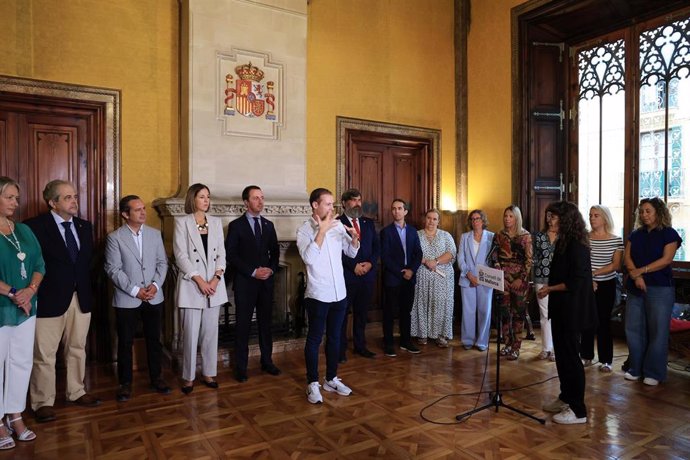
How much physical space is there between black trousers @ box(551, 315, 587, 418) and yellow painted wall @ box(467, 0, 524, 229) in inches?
129

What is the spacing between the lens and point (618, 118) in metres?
5.77

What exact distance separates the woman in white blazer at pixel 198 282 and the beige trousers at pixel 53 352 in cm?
72

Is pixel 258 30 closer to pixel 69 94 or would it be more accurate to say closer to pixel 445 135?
pixel 69 94

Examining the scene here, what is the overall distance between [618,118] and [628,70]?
532 mm

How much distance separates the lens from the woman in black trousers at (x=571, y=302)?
10.3 feet

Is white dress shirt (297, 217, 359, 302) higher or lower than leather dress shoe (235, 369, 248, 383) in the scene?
higher

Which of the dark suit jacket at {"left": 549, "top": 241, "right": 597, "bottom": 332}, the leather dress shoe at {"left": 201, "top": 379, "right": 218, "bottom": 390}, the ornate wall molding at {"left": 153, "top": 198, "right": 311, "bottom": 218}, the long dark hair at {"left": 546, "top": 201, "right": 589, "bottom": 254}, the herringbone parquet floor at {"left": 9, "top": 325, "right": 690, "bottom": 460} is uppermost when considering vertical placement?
the ornate wall molding at {"left": 153, "top": 198, "right": 311, "bottom": 218}

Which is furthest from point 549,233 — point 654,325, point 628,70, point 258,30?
point 258,30

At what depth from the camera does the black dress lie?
3.12 m

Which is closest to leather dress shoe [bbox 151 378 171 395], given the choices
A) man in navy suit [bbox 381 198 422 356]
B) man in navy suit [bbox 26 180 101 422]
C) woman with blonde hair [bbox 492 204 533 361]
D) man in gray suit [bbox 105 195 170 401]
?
man in gray suit [bbox 105 195 170 401]

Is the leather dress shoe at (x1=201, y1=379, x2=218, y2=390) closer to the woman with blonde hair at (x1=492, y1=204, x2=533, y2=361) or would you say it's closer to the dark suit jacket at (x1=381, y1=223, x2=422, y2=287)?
the dark suit jacket at (x1=381, y1=223, x2=422, y2=287)

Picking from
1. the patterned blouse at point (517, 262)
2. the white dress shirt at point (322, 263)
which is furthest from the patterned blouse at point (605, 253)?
the white dress shirt at point (322, 263)

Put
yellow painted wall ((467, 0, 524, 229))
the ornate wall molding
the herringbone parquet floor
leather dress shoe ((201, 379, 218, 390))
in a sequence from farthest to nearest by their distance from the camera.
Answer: yellow painted wall ((467, 0, 524, 229)) → the ornate wall molding → leather dress shoe ((201, 379, 218, 390)) → the herringbone parquet floor

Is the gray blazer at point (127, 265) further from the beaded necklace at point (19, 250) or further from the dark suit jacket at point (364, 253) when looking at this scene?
the dark suit jacket at point (364, 253)
